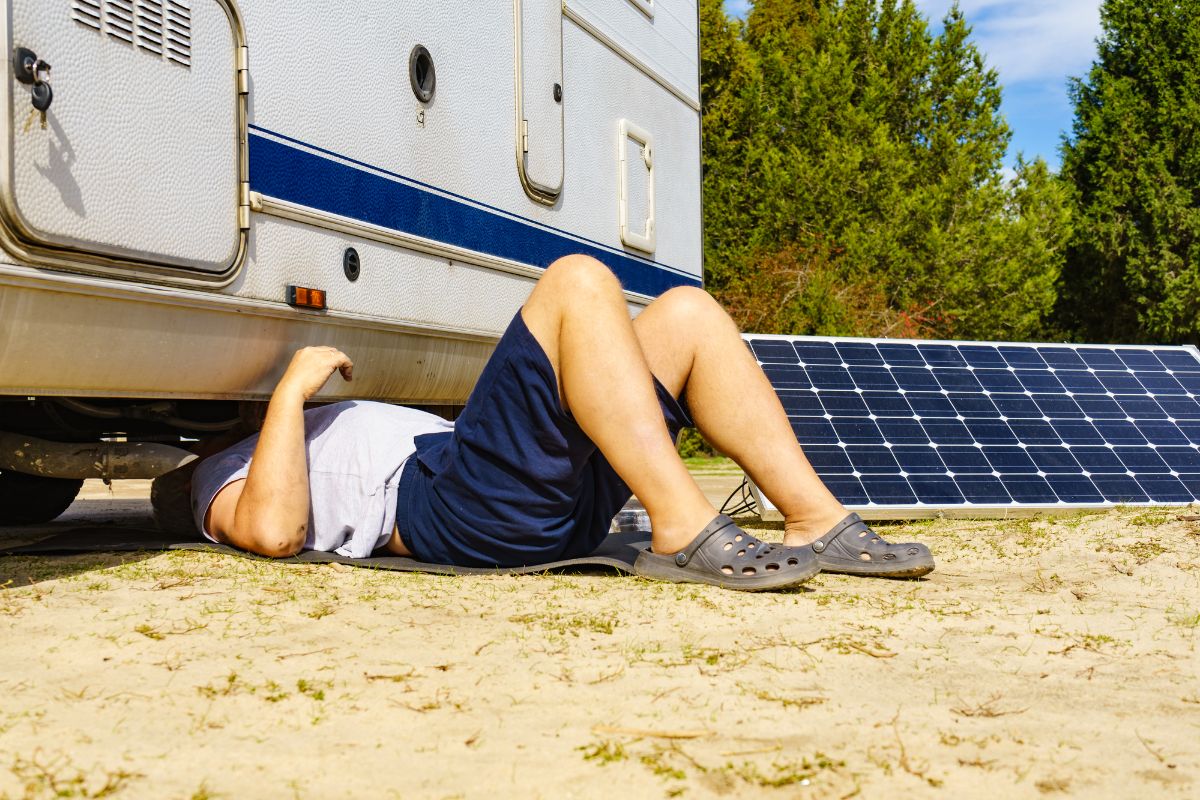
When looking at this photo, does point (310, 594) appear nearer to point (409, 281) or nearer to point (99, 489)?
point (409, 281)

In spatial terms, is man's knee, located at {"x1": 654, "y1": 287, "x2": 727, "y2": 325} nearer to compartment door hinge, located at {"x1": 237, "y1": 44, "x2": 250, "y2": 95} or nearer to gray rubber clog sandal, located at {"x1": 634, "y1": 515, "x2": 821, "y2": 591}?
gray rubber clog sandal, located at {"x1": 634, "y1": 515, "x2": 821, "y2": 591}

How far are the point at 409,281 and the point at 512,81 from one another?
43.5 inches

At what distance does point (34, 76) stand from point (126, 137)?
31 centimetres

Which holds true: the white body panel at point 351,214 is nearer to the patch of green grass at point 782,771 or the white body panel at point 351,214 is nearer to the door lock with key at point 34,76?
the door lock with key at point 34,76

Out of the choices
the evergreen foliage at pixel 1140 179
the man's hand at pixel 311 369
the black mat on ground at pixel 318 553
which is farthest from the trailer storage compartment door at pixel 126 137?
the evergreen foliage at pixel 1140 179

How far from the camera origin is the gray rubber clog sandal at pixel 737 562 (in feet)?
9.23

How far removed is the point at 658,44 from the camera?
621 centimetres

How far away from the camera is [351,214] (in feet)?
12.7

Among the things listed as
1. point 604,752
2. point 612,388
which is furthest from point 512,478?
point 604,752

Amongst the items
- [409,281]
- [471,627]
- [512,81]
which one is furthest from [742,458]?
[512,81]

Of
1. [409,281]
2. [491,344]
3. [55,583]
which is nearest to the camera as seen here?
[55,583]

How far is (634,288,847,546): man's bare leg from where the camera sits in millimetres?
3160

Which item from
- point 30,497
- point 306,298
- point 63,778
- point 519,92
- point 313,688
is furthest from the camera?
point 30,497

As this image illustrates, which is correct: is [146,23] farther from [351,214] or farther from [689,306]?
[689,306]
